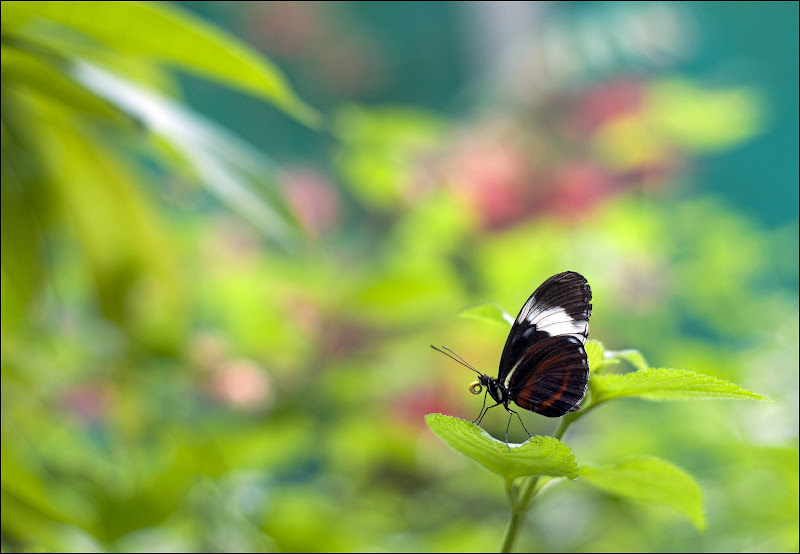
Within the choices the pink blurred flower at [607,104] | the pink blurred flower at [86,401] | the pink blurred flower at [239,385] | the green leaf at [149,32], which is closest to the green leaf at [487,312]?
the green leaf at [149,32]

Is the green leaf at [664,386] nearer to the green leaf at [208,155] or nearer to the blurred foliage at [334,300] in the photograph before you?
the blurred foliage at [334,300]

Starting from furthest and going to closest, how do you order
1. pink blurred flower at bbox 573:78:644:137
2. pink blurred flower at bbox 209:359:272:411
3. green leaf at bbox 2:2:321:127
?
pink blurred flower at bbox 573:78:644:137 → pink blurred flower at bbox 209:359:272:411 → green leaf at bbox 2:2:321:127

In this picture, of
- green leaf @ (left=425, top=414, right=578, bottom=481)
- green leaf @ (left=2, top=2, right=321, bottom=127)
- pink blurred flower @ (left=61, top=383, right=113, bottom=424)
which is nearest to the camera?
green leaf @ (left=425, top=414, right=578, bottom=481)

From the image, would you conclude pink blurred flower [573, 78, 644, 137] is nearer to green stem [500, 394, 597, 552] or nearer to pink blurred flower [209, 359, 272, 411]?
pink blurred flower [209, 359, 272, 411]

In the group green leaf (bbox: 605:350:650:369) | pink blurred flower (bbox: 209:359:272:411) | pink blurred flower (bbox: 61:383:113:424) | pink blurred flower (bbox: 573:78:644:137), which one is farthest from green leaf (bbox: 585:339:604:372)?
pink blurred flower (bbox: 573:78:644:137)

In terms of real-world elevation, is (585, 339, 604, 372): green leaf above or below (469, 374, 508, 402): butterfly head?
above

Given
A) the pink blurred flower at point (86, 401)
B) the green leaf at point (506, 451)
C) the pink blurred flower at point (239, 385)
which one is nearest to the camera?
the green leaf at point (506, 451)

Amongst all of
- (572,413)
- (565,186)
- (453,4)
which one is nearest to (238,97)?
(453,4)
